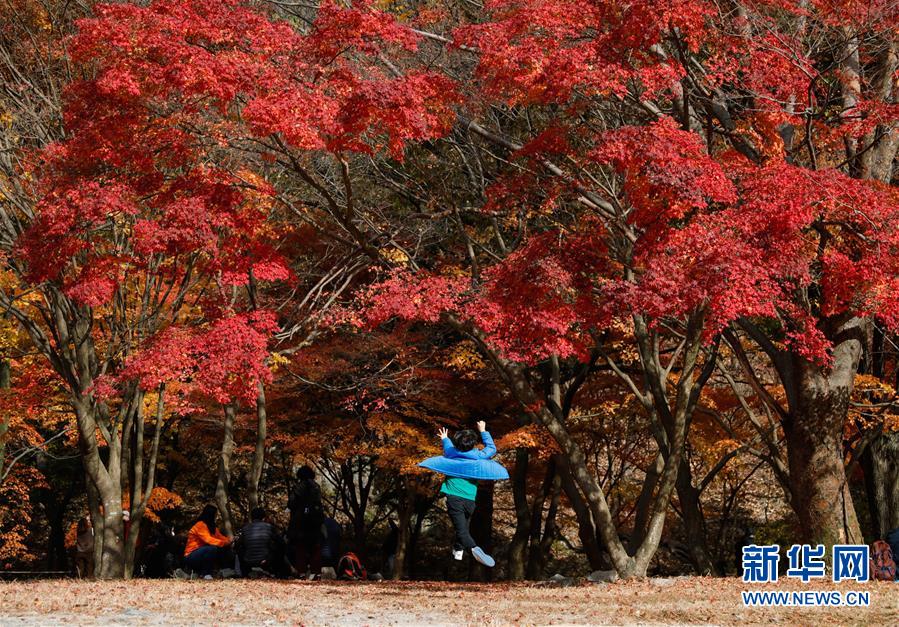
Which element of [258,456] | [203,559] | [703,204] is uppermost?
[703,204]

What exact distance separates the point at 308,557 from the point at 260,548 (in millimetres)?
725

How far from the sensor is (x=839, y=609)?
9.20 meters

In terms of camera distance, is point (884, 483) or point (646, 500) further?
point (884, 483)

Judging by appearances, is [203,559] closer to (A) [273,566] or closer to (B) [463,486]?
(A) [273,566]

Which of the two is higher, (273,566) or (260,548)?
(260,548)

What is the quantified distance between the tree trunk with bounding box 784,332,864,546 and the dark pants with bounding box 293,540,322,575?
6742 mm

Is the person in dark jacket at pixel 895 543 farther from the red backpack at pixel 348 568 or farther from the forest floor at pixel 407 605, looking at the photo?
the red backpack at pixel 348 568

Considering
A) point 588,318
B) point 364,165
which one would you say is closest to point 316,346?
point 364,165

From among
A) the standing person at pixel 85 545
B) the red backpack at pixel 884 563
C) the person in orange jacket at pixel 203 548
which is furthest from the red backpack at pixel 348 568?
the red backpack at pixel 884 563

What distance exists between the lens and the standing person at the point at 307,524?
1383 cm

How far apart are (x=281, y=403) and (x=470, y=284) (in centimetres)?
930

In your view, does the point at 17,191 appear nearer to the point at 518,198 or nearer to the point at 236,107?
the point at 236,107

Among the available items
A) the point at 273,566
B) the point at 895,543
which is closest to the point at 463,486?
the point at 895,543

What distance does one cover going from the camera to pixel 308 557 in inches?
563
